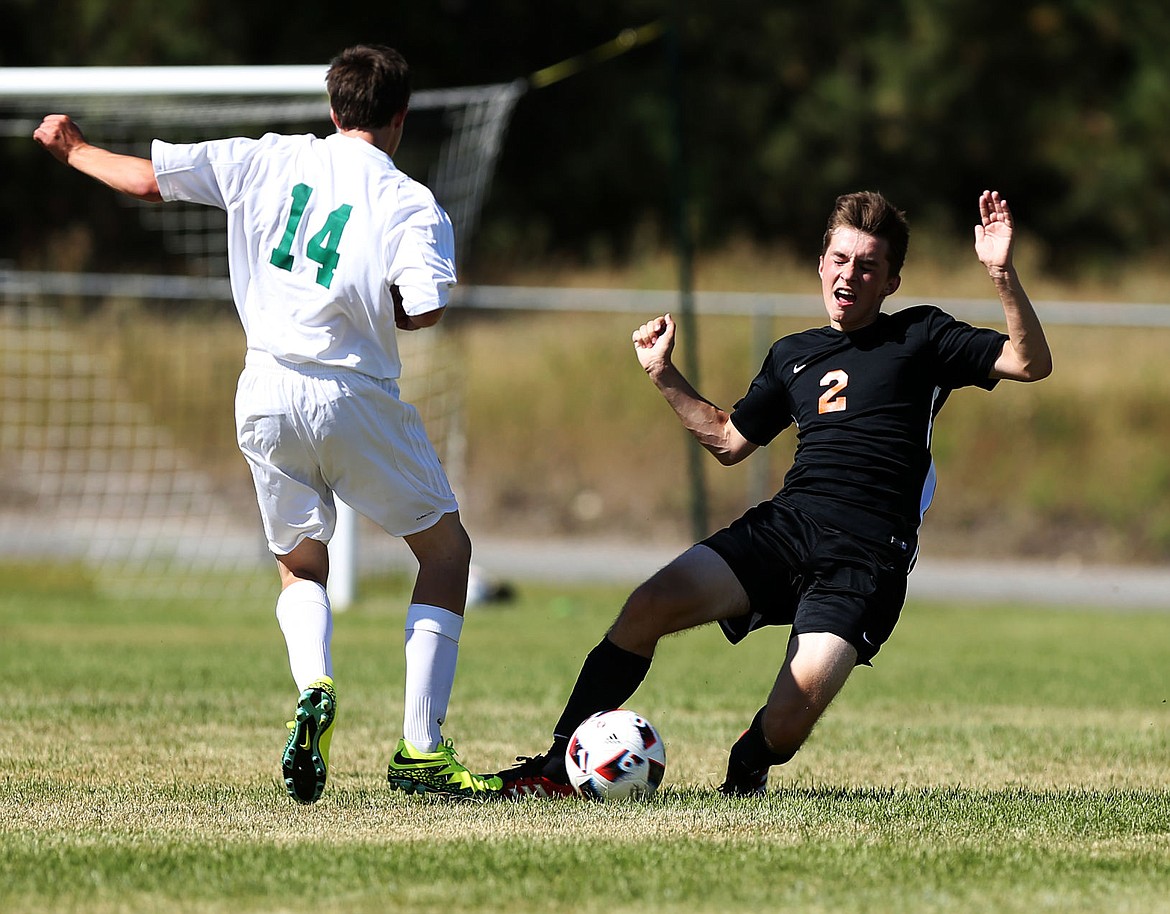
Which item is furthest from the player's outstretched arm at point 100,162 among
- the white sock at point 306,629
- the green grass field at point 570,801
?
the green grass field at point 570,801

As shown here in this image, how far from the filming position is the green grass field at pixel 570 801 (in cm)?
363

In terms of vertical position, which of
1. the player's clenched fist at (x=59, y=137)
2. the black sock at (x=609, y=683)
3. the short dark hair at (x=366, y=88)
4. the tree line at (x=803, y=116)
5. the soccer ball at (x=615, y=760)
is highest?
the tree line at (x=803, y=116)

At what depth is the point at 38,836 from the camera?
13.6 ft

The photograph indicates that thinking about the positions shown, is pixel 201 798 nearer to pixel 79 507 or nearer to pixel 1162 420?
pixel 79 507

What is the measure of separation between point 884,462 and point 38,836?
2.59m

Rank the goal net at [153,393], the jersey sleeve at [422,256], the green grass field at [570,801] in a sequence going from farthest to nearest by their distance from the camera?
the goal net at [153,393]
the jersey sleeve at [422,256]
the green grass field at [570,801]

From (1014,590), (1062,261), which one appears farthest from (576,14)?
(1014,590)

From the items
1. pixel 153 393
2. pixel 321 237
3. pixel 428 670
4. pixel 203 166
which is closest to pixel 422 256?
pixel 321 237

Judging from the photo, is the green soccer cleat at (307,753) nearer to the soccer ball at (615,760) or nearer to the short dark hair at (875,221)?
the soccer ball at (615,760)

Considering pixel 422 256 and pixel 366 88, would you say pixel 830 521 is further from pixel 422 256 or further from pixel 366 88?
pixel 366 88

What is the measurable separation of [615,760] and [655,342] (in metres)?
1.30

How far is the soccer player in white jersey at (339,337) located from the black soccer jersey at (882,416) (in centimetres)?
115

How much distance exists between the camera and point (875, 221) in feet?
16.8

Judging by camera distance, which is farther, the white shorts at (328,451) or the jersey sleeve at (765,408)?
the jersey sleeve at (765,408)
